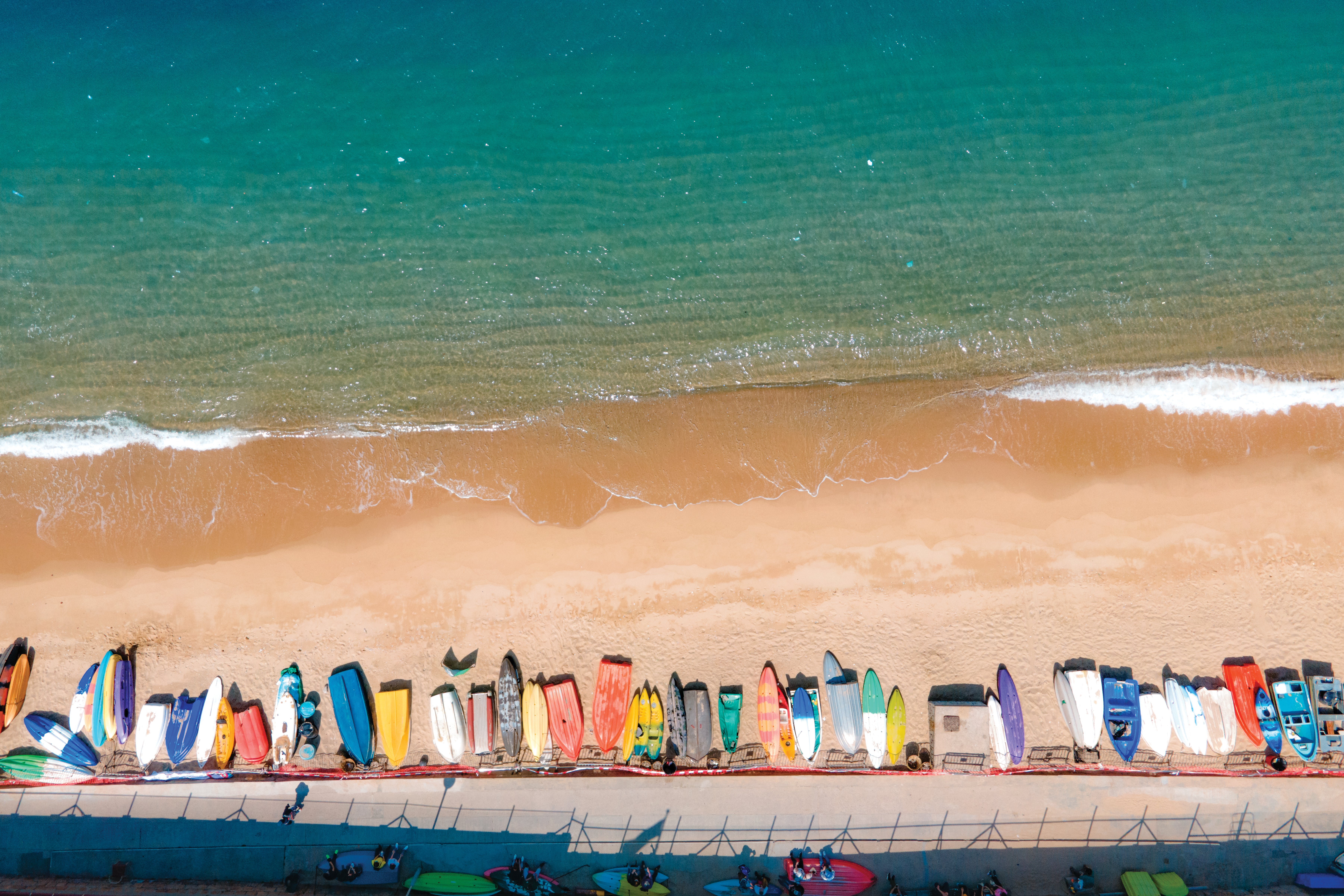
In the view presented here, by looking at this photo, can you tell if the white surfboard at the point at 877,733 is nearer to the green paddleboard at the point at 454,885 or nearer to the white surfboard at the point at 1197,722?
the white surfboard at the point at 1197,722

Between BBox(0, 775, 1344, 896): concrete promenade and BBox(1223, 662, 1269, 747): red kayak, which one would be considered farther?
BBox(1223, 662, 1269, 747): red kayak

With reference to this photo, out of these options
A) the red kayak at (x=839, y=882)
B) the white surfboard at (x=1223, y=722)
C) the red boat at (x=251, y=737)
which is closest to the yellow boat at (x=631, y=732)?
the red kayak at (x=839, y=882)

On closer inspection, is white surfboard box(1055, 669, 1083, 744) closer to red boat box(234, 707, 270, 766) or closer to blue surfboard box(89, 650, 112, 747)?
red boat box(234, 707, 270, 766)

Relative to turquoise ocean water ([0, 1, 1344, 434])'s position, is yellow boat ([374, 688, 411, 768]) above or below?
below

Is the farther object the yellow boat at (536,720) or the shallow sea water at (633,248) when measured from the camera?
the shallow sea water at (633,248)

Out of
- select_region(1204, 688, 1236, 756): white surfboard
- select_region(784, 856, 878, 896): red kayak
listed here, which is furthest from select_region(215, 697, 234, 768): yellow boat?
select_region(1204, 688, 1236, 756): white surfboard
